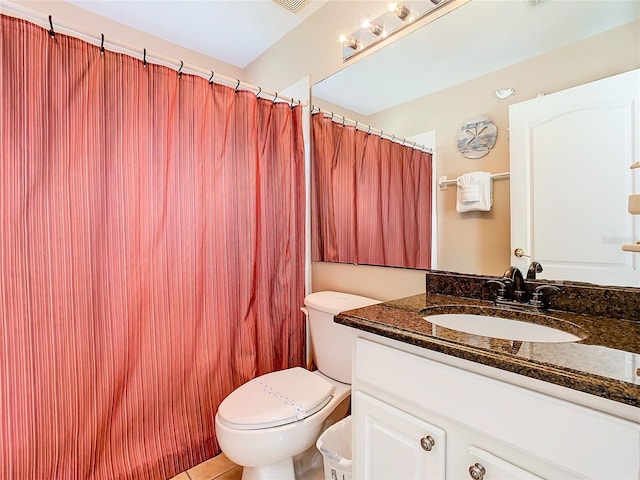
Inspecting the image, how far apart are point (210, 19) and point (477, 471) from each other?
240 cm

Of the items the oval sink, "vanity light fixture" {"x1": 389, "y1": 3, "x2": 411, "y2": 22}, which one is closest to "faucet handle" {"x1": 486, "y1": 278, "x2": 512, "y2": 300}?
the oval sink

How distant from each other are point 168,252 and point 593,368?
1.49 m

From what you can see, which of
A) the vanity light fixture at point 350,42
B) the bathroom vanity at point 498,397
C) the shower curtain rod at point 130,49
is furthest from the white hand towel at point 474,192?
the shower curtain rod at point 130,49

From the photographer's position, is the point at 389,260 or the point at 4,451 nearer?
the point at 4,451

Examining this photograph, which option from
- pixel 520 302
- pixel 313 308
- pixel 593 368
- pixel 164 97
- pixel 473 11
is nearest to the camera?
pixel 593 368

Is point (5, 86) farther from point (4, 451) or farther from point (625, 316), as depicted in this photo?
point (625, 316)

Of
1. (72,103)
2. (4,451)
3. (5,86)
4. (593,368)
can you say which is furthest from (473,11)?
(4,451)

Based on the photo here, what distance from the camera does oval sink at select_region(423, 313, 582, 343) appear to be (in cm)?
86

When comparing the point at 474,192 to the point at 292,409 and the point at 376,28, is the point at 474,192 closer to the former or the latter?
the point at 376,28

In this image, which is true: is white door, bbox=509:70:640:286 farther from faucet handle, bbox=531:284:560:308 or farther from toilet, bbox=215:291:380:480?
toilet, bbox=215:291:380:480

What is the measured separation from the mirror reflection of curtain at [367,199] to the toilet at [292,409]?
0.92 feet

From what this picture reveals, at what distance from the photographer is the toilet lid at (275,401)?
116 cm

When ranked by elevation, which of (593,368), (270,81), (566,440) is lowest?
Answer: (566,440)

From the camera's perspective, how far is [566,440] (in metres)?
0.56
